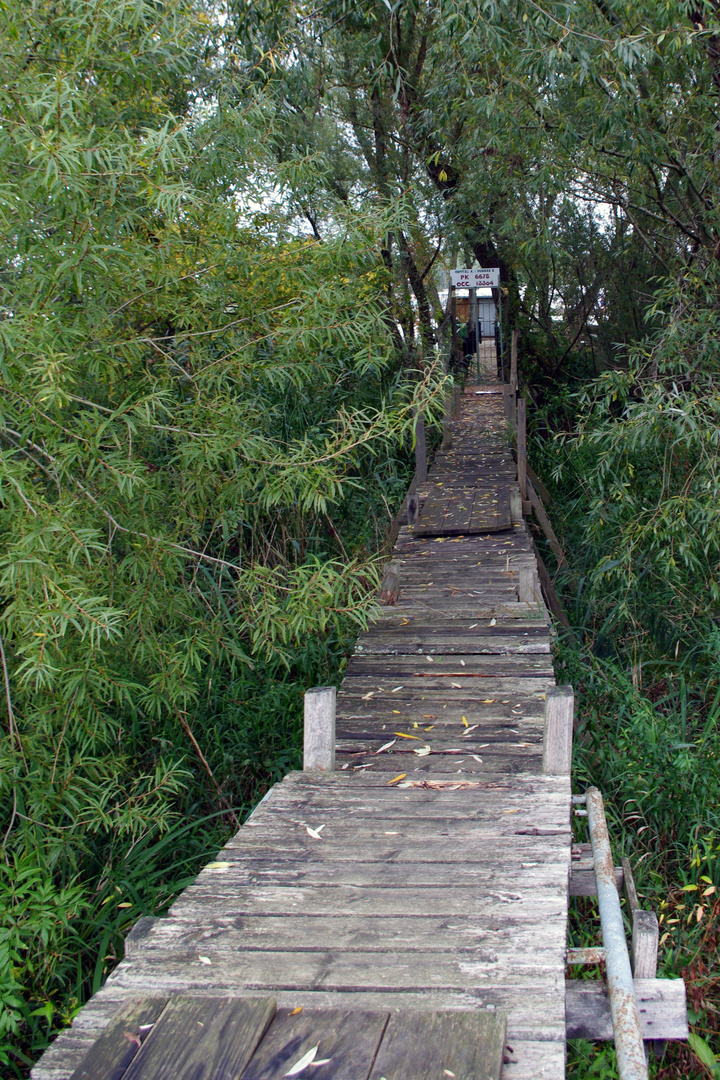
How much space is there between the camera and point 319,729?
351 centimetres

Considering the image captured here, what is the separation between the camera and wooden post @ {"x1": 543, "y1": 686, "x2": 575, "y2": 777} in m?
3.31

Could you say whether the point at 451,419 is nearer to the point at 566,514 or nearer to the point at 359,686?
the point at 566,514

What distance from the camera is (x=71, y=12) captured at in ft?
11.6

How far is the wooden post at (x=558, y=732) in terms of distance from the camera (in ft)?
10.8

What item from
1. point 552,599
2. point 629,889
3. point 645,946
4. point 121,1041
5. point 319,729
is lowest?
point 629,889

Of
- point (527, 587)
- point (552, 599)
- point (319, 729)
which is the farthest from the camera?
point (552, 599)

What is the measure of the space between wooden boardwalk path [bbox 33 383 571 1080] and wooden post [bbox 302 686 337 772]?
84 mm

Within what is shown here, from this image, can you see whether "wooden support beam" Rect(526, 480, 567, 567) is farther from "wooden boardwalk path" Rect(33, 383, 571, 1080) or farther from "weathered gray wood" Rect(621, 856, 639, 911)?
"weathered gray wood" Rect(621, 856, 639, 911)

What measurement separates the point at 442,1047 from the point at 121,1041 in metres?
0.78

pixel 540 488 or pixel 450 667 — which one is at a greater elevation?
pixel 540 488

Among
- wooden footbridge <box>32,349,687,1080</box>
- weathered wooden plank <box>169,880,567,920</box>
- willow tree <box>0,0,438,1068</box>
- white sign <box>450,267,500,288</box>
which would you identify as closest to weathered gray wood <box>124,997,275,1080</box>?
wooden footbridge <box>32,349,687,1080</box>

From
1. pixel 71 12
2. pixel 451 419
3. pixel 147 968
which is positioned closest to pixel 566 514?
pixel 451 419

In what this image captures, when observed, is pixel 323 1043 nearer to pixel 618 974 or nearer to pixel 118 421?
pixel 618 974

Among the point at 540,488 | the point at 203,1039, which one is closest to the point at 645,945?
the point at 203,1039
